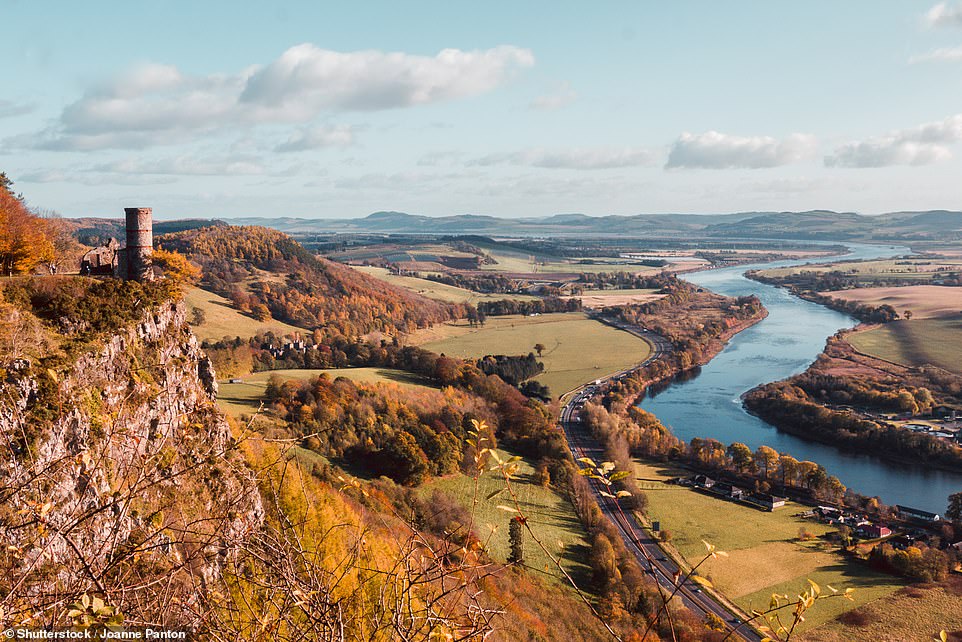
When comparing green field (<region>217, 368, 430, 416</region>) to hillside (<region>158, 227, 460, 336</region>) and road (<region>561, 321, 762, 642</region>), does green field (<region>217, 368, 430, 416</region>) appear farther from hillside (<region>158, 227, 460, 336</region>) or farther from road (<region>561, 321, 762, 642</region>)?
hillside (<region>158, 227, 460, 336</region>)

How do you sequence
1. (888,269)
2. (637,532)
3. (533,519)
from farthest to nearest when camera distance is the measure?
(888,269), (637,532), (533,519)

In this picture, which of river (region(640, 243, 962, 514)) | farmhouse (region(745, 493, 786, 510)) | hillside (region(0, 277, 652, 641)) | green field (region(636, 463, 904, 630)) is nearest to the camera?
hillside (region(0, 277, 652, 641))

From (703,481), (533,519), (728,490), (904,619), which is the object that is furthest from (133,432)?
(703,481)

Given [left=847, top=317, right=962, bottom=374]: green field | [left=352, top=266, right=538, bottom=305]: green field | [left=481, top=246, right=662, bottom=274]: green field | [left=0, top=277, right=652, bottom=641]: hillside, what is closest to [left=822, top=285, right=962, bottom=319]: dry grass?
[left=847, top=317, right=962, bottom=374]: green field

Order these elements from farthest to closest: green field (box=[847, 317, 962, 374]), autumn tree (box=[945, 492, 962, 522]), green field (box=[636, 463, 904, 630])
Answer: green field (box=[847, 317, 962, 374])
autumn tree (box=[945, 492, 962, 522])
green field (box=[636, 463, 904, 630])

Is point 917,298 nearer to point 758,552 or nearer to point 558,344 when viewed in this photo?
point 558,344
